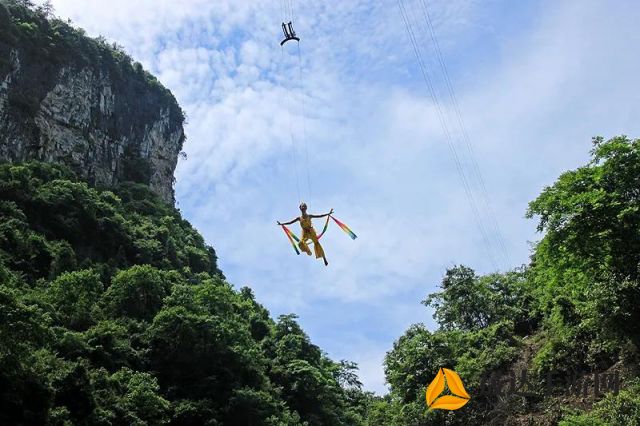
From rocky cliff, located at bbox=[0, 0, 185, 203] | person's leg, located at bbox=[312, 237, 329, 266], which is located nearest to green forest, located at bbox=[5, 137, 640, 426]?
rocky cliff, located at bbox=[0, 0, 185, 203]

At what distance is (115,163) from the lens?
172 ft

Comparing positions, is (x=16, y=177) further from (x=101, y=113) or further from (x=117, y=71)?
(x=117, y=71)

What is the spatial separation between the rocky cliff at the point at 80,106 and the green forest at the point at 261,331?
1.41 meters

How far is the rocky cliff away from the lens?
4438 cm

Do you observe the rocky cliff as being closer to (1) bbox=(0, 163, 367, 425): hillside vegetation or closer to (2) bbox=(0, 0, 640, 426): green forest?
(2) bbox=(0, 0, 640, 426): green forest

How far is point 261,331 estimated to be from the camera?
3875cm

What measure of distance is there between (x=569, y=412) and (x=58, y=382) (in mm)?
15855

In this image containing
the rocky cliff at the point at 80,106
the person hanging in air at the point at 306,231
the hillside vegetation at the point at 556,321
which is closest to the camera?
the person hanging in air at the point at 306,231

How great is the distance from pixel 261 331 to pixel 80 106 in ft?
79.6

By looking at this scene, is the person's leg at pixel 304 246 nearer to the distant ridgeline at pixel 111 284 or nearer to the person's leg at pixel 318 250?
the person's leg at pixel 318 250

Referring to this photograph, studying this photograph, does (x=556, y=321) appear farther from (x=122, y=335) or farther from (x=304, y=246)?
(x=122, y=335)

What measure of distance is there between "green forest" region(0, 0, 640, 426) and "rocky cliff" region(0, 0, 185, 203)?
141 centimetres

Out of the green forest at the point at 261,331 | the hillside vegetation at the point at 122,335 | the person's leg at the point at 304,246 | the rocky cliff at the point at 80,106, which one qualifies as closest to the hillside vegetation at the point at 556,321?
the green forest at the point at 261,331

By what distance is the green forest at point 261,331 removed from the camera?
16406mm
